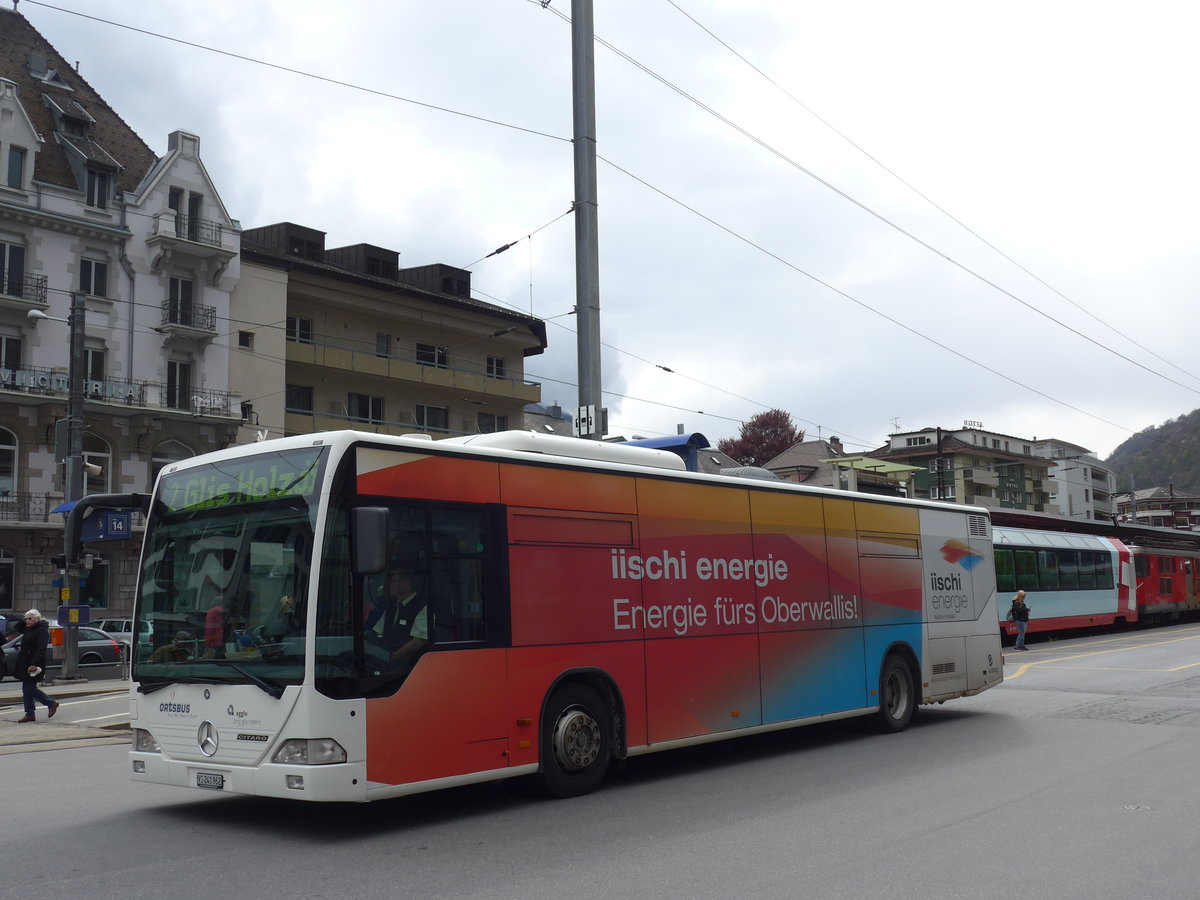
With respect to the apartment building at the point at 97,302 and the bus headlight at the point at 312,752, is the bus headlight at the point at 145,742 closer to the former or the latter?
the bus headlight at the point at 312,752

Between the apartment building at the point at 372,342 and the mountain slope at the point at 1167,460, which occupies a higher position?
the mountain slope at the point at 1167,460

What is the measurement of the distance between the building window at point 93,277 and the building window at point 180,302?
2267 millimetres

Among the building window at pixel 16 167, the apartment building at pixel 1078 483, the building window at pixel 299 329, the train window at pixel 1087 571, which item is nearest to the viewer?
the building window at pixel 16 167

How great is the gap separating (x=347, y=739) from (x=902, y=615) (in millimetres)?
8735

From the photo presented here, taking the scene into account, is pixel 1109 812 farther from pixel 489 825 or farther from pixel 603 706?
pixel 489 825

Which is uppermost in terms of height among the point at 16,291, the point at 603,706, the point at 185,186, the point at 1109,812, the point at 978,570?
the point at 185,186

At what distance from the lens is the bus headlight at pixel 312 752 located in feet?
25.8

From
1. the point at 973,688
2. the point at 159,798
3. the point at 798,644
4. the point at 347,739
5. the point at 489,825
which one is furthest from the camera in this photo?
the point at 973,688

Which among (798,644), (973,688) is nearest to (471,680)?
(798,644)

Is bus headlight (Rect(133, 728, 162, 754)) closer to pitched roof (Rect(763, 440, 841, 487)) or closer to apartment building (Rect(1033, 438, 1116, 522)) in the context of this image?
pitched roof (Rect(763, 440, 841, 487))

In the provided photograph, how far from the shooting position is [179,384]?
41.6 metres

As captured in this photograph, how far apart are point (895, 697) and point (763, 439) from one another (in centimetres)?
6964

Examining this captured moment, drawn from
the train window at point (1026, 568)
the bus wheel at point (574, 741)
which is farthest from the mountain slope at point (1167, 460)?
the bus wheel at point (574, 741)

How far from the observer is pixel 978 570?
54.9 feet
